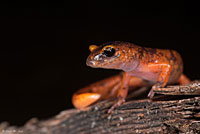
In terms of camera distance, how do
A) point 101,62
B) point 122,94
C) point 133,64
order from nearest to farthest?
point 101,62
point 133,64
point 122,94

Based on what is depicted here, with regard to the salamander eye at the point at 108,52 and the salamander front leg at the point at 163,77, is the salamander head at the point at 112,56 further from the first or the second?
the salamander front leg at the point at 163,77

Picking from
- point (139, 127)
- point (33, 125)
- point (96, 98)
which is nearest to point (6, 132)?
point (33, 125)

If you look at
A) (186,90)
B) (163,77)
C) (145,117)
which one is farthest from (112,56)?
(186,90)

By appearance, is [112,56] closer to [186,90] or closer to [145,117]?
[145,117]

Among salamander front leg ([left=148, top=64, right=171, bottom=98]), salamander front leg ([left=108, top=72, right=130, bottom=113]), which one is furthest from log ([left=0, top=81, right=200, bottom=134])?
salamander front leg ([left=148, top=64, right=171, bottom=98])

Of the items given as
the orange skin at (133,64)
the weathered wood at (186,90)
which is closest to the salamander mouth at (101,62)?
the orange skin at (133,64)

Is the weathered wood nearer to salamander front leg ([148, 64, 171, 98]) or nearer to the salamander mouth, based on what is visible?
salamander front leg ([148, 64, 171, 98])
